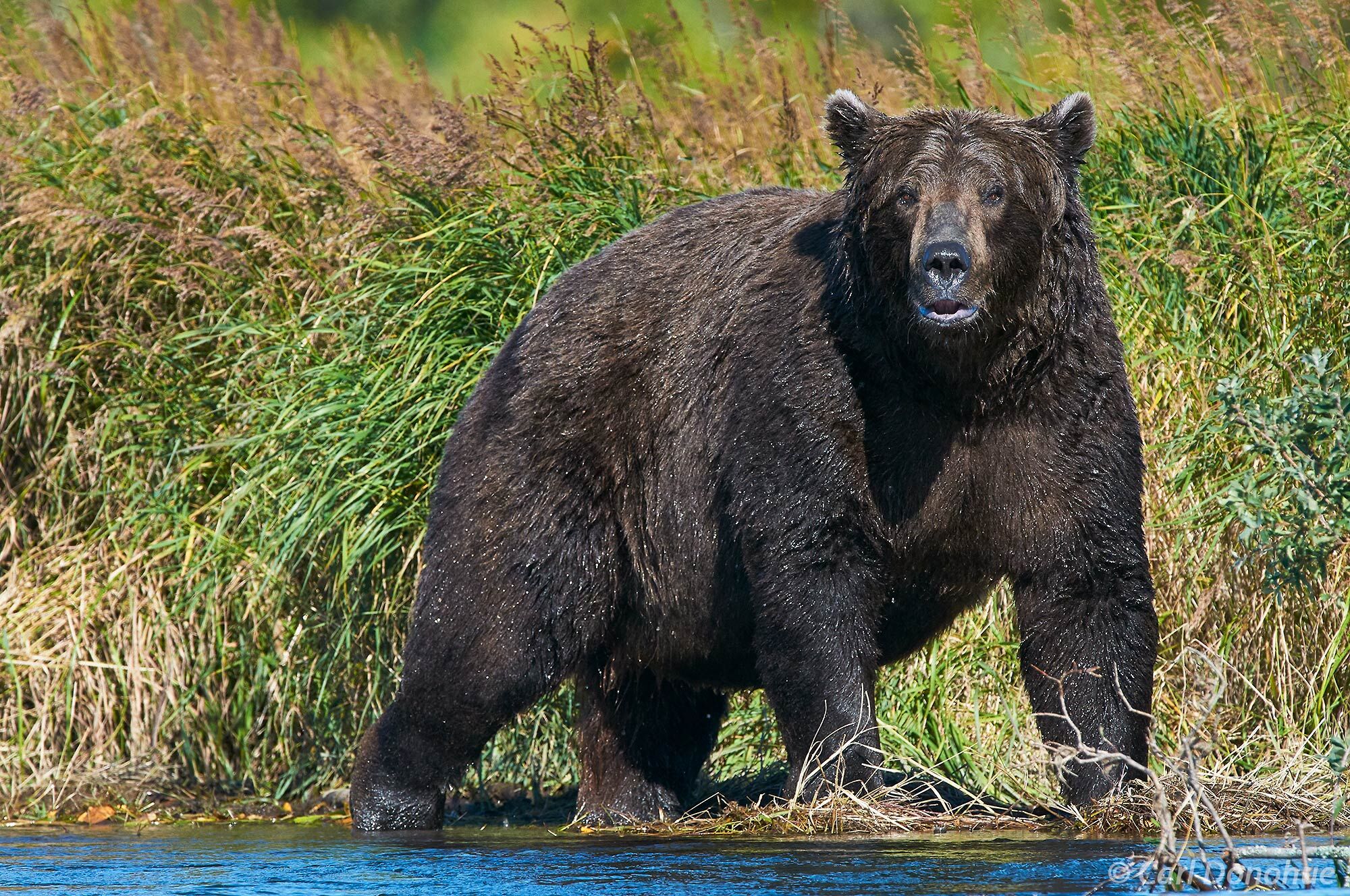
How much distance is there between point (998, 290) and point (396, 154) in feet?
11.6

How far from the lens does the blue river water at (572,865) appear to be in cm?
456

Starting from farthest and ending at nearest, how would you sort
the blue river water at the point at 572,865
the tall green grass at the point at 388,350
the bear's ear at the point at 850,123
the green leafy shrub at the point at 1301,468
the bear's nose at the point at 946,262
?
1. the tall green grass at the point at 388,350
2. the bear's ear at the point at 850,123
3. the green leafy shrub at the point at 1301,468
4. the bear's nose at the point at 946,262
5. the blue river water at the point at 572,865

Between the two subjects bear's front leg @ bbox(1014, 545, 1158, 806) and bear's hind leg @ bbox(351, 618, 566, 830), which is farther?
bear's hind leg @ bbox(351, 618, 566, 830)

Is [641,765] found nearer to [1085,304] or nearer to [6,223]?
[1085,304]

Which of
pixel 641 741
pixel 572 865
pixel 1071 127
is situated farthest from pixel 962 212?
pixel 641 741

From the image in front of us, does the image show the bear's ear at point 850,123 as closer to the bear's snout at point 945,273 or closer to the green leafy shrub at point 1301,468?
the bear's snout at point 945,273

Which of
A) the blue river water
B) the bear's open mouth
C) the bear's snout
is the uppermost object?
the bear's snout

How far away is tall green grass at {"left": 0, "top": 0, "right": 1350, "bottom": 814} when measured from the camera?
22.6ft

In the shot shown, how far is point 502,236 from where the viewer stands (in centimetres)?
794

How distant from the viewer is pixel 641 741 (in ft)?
22.3

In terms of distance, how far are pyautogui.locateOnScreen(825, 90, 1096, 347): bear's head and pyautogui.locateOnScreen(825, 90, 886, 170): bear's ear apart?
0.5 inches

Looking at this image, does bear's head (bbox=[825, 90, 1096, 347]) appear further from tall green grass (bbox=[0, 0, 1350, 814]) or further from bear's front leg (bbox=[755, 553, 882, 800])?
tall green grass (bbox=[0, 0, 1350, 814])

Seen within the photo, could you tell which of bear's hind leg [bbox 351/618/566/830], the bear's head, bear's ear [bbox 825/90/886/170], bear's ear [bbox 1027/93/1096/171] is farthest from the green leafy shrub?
bear's hind leg [bbox 351/618/566/830]

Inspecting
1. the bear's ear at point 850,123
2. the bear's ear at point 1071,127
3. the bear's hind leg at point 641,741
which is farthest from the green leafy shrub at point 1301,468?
the bear's hind leg at point 641,741
